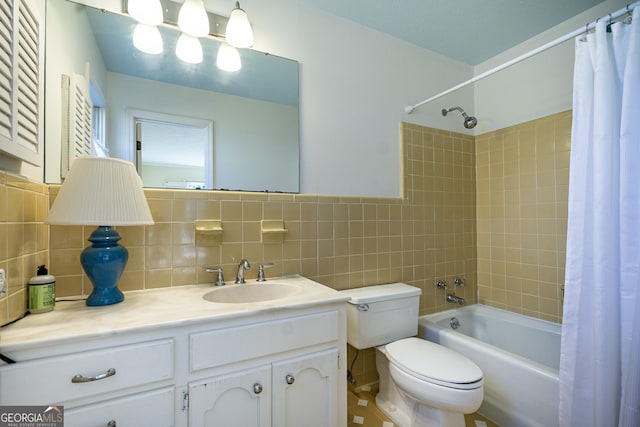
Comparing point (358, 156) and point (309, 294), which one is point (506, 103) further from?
point (309, 294)

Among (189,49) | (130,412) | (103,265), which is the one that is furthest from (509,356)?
(189,49)

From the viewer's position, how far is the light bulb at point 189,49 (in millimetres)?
1394

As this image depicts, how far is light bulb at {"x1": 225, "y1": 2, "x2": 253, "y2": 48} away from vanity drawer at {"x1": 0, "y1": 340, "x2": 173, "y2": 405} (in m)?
1.41

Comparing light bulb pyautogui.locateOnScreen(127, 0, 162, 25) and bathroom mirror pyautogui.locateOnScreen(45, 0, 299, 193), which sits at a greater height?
light bulb pyautogui.locateOnScreen(127, 0, 162, 25)

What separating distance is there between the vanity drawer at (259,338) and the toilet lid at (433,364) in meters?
0.46

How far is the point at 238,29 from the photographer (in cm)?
144

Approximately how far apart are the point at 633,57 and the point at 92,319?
6.67 ft

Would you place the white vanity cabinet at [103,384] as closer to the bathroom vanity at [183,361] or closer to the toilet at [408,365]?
the bathroom vanity at [183,361]

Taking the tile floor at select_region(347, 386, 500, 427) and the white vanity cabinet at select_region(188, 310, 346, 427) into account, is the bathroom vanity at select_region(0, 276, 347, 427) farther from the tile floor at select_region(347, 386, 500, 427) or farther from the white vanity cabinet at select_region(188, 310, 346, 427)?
the tile floor at select_region(347, 386, 500, 427)

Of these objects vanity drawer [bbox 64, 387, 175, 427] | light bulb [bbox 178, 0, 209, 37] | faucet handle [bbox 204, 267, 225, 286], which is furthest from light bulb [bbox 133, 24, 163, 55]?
vanity drawer [bbox 64, 387, 175, 427]

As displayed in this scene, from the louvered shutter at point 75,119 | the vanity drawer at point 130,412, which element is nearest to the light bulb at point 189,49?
the louvered shutter at point 75,119

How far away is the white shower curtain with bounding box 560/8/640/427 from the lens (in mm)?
979

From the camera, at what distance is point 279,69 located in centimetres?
161

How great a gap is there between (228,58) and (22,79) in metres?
0.86
